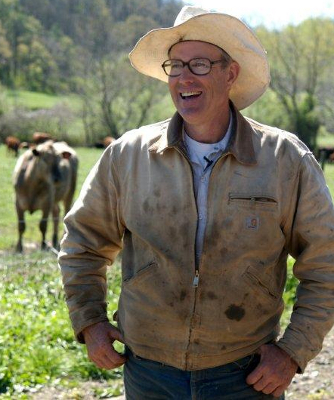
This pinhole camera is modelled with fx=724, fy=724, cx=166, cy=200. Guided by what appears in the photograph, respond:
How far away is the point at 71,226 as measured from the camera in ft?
10.3

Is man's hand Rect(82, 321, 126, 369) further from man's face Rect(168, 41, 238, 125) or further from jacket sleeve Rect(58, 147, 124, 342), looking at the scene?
man's face Rect(168, 41, 238, 125)

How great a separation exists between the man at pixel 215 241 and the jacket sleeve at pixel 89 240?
0.28 feet

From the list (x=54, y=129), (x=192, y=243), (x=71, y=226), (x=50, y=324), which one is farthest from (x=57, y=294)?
(x=54, y=129)

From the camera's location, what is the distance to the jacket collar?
281 centimetres

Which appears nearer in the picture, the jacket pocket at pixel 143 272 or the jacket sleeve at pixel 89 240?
the jacket pocket at pixel 143 272

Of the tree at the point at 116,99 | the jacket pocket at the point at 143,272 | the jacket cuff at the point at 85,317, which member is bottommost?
the tree at the point at 116,99

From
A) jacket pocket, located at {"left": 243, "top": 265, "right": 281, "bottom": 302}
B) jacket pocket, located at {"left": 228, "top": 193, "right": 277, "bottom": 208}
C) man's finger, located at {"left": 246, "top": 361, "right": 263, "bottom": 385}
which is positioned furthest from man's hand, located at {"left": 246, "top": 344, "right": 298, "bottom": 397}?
jacket pocket, located at {"left": 228, "top": 193, "right": 277, "bottom": 208}

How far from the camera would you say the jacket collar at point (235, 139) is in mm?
2811

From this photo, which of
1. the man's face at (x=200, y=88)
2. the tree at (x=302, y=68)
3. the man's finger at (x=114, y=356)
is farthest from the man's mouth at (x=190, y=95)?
the tree at (x=302, y=68)

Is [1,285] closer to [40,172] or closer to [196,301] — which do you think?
[196,301]

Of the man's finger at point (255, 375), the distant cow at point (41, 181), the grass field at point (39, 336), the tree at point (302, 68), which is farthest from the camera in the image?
the tree at point (302, 68)

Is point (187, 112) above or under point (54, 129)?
above

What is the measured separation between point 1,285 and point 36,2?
118693mm

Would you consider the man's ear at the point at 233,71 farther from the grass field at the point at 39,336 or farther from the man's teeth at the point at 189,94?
the grass field at the point at 39,336
